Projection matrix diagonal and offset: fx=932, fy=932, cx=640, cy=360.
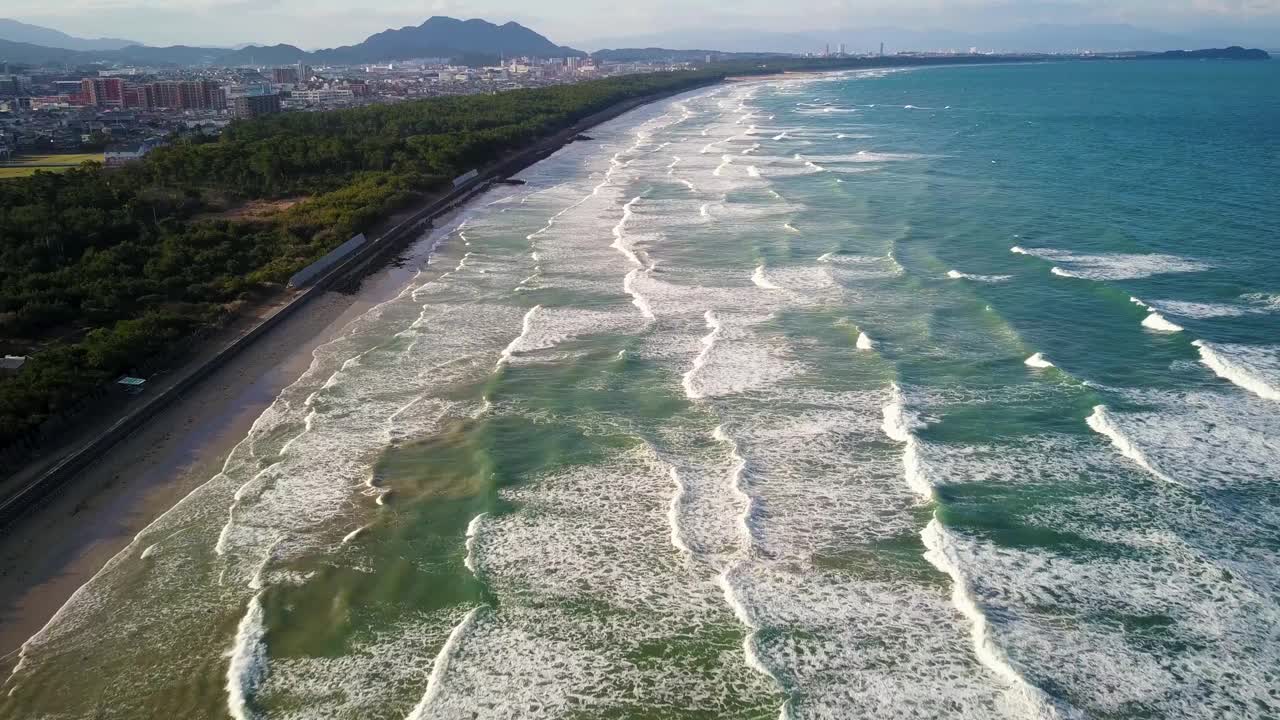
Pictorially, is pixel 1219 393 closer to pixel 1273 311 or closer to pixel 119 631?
pixel 1273 311

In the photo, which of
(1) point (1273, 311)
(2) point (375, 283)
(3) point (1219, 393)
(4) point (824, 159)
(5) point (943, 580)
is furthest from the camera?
(4) point (824, 159)

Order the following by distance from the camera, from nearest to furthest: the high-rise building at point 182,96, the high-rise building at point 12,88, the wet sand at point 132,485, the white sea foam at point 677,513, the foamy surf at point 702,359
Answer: the wet sand at point 132,485 → the white sea foam at point 677,513 → the foamy surf at point 702,359 → the high-rise building at point 182,96 → the high-rise building at point 12,88

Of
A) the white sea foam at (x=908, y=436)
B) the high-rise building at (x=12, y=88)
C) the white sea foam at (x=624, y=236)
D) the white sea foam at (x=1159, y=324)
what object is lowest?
the white sea foam at (x=908, y=436)

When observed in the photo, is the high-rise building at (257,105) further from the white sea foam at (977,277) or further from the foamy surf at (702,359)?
the white sea foam at (977,277)

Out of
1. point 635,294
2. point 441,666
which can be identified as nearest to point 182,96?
point 635,294

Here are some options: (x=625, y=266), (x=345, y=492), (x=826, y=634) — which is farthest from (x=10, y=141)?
(x=826, y=634)

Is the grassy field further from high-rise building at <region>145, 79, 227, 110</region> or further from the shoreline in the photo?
high-rise building at <region>145, 79, 227, 110</region>

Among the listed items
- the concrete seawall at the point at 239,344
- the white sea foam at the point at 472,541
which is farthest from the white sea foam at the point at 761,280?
the white sea foam at the point at 472,541
